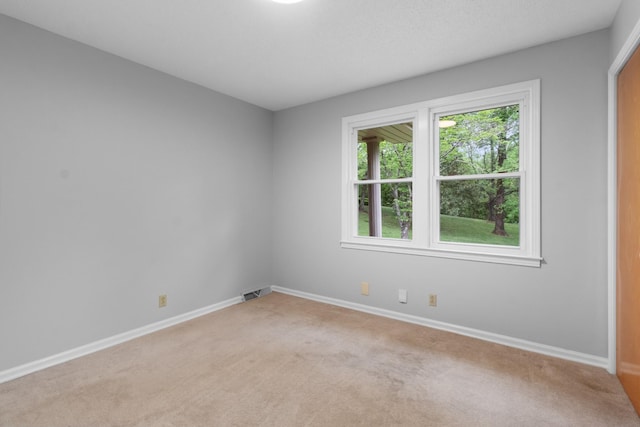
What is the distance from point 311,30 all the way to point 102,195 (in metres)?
2.23

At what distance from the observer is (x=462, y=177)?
306 centimetres

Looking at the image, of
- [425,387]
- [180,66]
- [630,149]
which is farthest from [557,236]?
[180,66]

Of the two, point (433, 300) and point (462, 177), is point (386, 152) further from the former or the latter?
point (433, 300)

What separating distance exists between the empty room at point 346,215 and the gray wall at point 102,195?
17 millimetres

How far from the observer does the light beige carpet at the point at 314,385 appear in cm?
183

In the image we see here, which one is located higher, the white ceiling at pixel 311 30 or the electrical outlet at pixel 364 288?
the white ceiling at pixel 311 30

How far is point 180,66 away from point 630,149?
142 inches

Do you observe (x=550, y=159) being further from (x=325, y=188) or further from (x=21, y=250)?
(x=21, y=250)

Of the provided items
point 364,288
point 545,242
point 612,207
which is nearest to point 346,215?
point 364,288

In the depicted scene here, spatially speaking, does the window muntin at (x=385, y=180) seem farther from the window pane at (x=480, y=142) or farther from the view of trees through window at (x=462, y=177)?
the window pane at (x=480, y=142)

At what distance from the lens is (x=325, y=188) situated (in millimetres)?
3986

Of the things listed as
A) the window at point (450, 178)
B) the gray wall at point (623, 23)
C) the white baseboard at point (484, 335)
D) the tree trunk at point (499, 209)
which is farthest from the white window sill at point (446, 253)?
the gray wall at point (623, 23)

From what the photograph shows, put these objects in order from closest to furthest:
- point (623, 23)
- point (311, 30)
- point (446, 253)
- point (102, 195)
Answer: point (623, 23) → point (311, 30) → point (102, 195) → point (446, 253)

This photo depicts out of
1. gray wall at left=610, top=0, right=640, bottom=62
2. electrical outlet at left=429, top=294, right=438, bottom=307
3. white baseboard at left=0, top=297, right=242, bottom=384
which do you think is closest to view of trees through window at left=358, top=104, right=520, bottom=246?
electrical outlet at left=429, top=294, right=438, bottom=307
